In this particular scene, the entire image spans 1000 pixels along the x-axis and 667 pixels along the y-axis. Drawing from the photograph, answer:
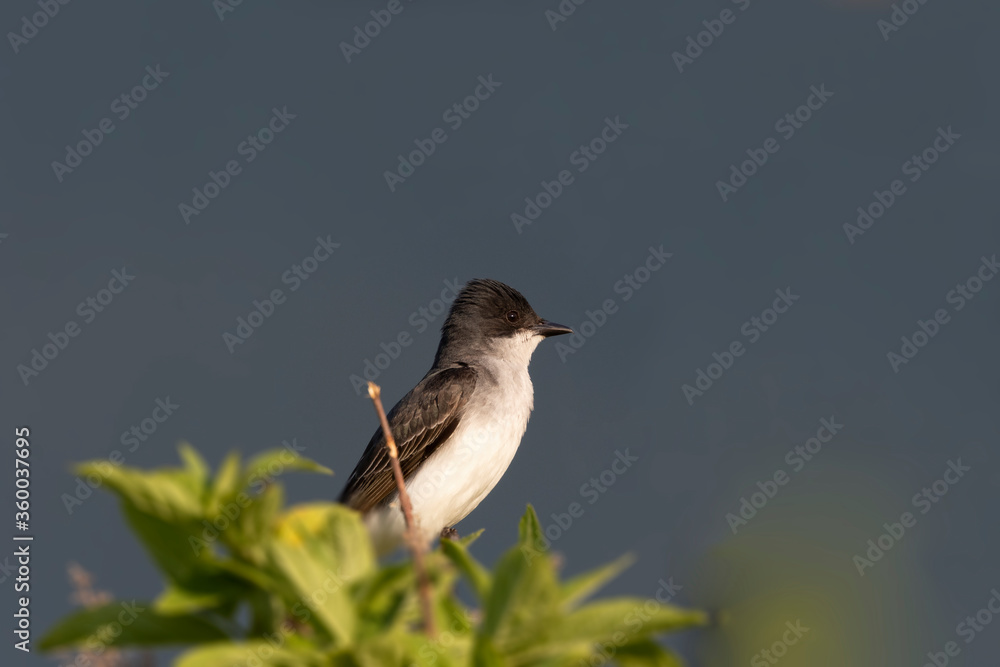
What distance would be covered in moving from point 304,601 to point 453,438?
679 cm

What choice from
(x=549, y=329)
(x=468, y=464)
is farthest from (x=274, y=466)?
(x=549, y=329)

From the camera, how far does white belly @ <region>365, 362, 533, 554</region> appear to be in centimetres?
791

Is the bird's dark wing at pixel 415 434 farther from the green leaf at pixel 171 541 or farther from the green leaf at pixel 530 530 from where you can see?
the green leaf at pixel 171 541

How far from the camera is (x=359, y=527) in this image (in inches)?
55.8

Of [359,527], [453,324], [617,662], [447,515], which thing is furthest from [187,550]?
[453,324]

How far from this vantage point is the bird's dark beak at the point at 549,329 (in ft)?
29.4

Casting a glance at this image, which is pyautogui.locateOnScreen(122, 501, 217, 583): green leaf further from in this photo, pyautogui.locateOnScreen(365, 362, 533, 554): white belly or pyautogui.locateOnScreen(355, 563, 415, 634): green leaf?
pyautogui.locateOnScreen(365, 362, 533, 554): white belly

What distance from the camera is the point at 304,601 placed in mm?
1326

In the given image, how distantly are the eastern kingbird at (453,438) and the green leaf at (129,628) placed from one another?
20.2 feet

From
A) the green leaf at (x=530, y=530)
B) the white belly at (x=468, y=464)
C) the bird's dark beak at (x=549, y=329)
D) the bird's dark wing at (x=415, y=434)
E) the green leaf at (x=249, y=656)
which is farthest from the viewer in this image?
the bird's dark beak at (x=549, y=329)

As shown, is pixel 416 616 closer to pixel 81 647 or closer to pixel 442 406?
pixel 81 647

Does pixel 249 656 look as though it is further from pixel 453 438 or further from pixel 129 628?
pixel 453 438
